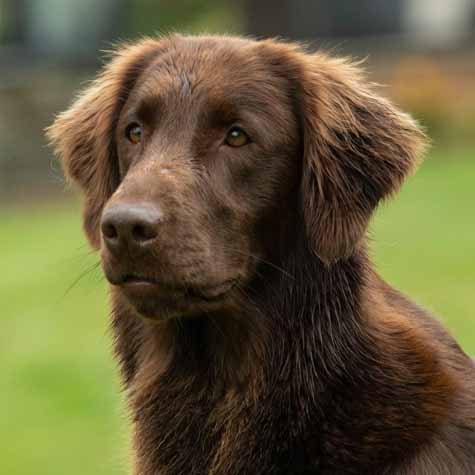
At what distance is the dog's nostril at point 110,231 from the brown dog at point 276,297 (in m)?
0.16

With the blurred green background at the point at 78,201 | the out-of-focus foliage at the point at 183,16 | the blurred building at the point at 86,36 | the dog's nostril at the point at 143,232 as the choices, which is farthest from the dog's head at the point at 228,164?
the out-of-focus foliage at the point at 183,16

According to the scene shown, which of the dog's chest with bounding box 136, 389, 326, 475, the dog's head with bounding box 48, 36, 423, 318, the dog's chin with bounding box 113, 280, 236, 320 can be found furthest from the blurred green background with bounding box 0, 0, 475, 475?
the dog's head with bounding box 48, 36, 423, 318

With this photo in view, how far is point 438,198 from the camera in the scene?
1672cm

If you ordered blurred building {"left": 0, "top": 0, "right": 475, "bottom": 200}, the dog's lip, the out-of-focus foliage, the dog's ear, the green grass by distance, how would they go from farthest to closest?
the out-of-focus foliage, blurred building {"left": 0, "top": 0, "right": 475, "bottom": 200}, the green grass, the dog's ear, the dog's lip

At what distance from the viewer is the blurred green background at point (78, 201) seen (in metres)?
8.80

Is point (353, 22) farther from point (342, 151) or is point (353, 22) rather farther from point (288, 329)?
point (288, 329)

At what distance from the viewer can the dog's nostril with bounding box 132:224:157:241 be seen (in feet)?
14.2

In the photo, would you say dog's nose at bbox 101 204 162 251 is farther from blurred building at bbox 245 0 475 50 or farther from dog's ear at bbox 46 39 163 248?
blurred building at bbox 245 0 475 50

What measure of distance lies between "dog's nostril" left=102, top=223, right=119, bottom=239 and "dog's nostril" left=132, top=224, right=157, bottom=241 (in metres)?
0.06

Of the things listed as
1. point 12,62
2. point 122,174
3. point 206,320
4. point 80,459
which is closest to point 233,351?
point 206,320

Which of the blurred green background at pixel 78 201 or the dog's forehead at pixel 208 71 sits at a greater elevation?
the dog's forehead at pixel 208 71

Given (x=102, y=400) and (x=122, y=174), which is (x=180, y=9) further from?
(x=122, y=174)

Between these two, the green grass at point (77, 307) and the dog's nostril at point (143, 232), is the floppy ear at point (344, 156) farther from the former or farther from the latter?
the dog's nostril at point (143, 232)

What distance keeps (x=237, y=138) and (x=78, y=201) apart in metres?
12.4
